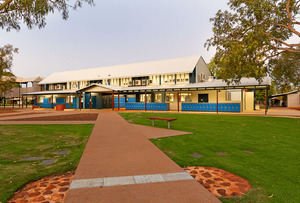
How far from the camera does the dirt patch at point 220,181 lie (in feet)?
10.8

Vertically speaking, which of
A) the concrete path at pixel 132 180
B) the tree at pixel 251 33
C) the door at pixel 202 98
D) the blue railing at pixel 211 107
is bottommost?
the concrete path at pixel 132 180

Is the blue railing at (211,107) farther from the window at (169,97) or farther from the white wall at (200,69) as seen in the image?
the white wall at (200,69)

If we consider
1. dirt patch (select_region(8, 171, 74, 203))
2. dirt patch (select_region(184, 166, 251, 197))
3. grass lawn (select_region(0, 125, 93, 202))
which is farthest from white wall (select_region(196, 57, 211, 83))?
dirt patch (select_region(8, 171, 74, 203))

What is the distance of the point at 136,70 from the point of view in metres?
32.0

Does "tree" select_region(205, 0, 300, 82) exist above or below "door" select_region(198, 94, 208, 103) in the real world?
above

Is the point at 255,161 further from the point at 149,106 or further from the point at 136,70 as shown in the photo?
the point at 136,70

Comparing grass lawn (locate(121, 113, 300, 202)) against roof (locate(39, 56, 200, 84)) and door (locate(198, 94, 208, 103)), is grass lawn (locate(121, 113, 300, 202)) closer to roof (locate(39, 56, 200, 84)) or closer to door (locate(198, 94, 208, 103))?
door (locate(198, 94, 208, 103))

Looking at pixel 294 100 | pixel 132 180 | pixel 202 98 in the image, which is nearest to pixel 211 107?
pixel 202 98

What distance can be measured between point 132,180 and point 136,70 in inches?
1158

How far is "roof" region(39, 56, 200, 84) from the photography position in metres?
28.0

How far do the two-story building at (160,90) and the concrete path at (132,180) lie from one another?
59.3 ft

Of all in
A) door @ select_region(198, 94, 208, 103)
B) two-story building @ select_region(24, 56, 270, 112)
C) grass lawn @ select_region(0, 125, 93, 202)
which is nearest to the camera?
grass lawn @ select_region(0, 125, 93, 202)

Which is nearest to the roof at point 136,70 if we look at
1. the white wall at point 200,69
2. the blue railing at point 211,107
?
the white wall at point 200,69

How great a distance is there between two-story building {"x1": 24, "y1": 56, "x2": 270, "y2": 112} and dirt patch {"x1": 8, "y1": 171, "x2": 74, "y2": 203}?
19794 mm
